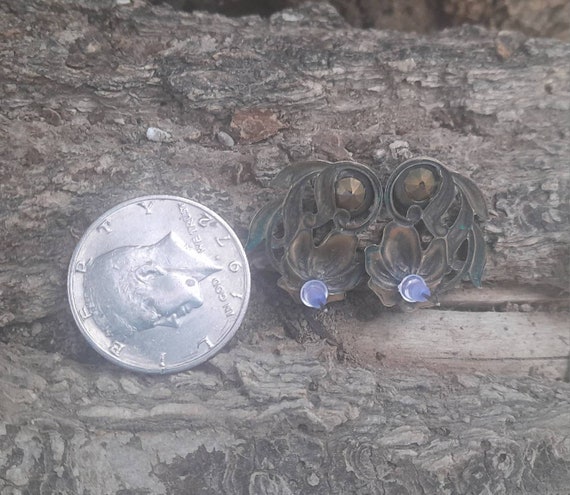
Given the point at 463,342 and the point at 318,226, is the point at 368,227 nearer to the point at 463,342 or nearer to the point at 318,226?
the point at 318,226

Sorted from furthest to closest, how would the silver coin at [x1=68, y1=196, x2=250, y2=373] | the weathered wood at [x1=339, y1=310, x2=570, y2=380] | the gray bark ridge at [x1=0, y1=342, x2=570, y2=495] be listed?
the weathered wood at [x1=339, y1=310, x2=570, y2=380] → the silver coin at [x1=68, y1=196, x2=250, y2=373] → the gray bark ridge at [x1=0, y1=342, x2=570, y2=495]

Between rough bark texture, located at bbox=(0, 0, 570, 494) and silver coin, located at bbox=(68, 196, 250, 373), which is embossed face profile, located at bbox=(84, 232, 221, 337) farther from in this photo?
rough bark texture, located at bbox=(0, 0, 570, 494)

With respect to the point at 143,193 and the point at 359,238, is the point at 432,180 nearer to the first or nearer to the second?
the point at 359,238

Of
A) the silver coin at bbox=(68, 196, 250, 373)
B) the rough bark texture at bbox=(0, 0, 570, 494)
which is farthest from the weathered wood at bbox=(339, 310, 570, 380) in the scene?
the silver coin at bbox=(68, 196, 250, 373)

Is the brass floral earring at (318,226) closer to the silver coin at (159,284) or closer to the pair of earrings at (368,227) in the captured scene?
the pair of earrings at (368,227)

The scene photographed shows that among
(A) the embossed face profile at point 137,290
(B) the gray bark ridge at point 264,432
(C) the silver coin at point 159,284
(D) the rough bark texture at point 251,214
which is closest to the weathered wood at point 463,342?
(D) the rough bark texture at point 251,214

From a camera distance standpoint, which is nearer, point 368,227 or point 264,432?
point 264,432

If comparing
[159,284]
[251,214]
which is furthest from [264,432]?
[251,214]

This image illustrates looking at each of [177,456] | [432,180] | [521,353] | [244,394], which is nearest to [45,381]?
[177,456]
